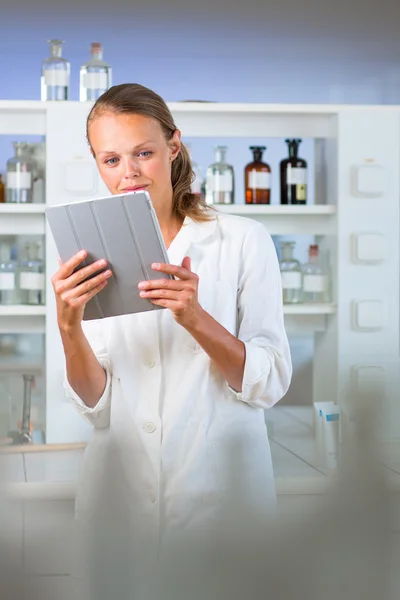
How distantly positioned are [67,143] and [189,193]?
155 centimetres

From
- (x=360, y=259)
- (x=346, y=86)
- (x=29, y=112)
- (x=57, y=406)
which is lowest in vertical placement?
(x=57, y=406)

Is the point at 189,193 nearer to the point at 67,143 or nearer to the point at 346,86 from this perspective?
the point at 67,143

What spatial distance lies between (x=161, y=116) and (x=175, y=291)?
0.29 metres

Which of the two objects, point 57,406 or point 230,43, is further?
point 230,43

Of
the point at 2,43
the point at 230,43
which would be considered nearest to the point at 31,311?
the point at 2,43

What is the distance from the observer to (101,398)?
1.00 meters

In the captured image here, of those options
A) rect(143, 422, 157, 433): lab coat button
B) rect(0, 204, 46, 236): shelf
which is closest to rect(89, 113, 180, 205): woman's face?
rect(143, 422, 157, 433): lab coat button

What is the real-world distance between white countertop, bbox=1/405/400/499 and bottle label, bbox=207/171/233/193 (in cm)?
246

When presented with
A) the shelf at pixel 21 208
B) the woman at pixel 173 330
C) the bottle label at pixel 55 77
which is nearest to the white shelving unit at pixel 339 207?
the shelf at pixel 21 208

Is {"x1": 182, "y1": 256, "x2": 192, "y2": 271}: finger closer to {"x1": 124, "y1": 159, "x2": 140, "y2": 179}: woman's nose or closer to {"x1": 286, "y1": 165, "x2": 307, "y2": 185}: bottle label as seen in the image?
{"x1": 124, "y1": 159, "x2": 140, "y2": 179}: woman's nose

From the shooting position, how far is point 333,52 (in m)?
3.77

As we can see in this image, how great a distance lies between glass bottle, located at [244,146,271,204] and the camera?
9.11 ft

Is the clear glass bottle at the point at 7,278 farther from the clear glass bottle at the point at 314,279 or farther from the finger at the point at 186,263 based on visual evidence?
the finger at the point at 186,263

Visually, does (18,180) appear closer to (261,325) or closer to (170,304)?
(261,325)
